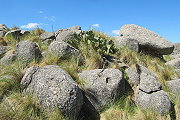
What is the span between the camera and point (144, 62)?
10.3m

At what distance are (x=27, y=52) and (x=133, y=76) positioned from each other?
12.8ft

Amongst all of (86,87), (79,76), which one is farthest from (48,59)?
(86,87)

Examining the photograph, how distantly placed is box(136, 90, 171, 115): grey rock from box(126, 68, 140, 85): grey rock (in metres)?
0.75

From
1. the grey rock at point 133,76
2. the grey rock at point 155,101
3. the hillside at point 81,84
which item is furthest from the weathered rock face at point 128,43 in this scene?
the grey rock at point 155,101

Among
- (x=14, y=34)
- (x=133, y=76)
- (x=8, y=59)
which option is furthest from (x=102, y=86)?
(x=14, y=34)

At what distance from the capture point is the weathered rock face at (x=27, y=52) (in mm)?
8242

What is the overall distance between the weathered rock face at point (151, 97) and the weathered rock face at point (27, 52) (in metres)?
3.90

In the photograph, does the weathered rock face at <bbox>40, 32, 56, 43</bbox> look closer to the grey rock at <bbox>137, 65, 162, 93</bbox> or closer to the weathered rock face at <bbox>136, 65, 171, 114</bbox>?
the grey rock at <bbox>137, 65, 162, 93</bbox>

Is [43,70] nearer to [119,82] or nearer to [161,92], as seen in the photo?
[119,82]

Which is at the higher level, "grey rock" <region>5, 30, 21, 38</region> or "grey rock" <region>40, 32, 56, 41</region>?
"grey rock" <region>5, 30, 21, 38</region>

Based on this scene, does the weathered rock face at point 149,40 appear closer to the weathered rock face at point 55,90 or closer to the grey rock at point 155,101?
the grey rock at point 155,101

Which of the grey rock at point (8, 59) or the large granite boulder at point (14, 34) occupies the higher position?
the large granite boulder at point (14, 34)

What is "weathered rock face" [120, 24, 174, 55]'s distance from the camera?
11633 mm

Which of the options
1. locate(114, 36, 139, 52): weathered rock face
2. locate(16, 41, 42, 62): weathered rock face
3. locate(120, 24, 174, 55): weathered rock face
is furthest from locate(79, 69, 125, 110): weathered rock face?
locate(120, 24, 174, 55): weathered rock face
